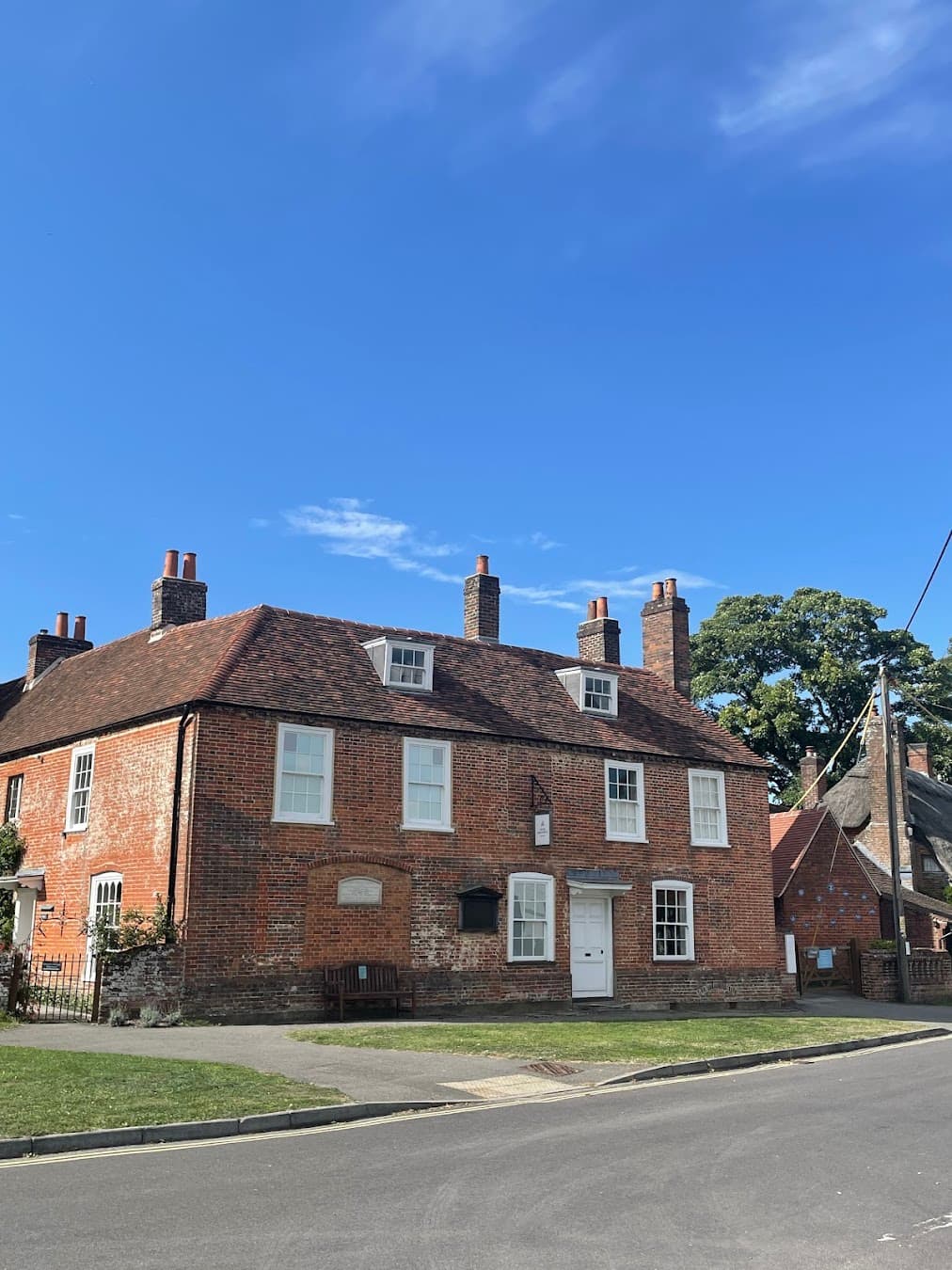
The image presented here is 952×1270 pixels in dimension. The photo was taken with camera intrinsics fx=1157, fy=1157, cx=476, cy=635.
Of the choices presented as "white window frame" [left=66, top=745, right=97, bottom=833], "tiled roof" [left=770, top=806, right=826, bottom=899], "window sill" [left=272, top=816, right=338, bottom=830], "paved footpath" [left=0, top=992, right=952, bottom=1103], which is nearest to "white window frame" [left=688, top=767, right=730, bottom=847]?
"tiled roof" [left=770, top=806, right=826, bottom=899]

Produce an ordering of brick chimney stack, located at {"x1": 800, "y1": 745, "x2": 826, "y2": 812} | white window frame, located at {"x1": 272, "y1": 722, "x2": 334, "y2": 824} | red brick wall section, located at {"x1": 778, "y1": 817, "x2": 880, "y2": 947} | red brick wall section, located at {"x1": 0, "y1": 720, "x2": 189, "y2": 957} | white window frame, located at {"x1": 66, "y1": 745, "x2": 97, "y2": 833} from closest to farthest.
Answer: red brick wall section, located at {"x1": 0, "y1": 720, "x2": 189, "y2": 957}, white window frame, located at {"x1": 272, "y1": 722, "x2": 334, "y2": 824}, white window frame, located at {"x1": 66, "y1": 745, "x2": 97, "y2": 833}, red brick wall section, located at {"x1": 778, "y1": 817, "x2": 880, "y2": 947}, brick chimney stack, located at {"x1": 800, "y1": 745, "x2": 826, "y2": 812}

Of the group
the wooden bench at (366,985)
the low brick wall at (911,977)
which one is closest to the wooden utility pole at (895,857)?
the low brick wall at (911,977)

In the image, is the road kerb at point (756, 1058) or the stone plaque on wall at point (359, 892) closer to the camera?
the road kerb at point (756, 1058)

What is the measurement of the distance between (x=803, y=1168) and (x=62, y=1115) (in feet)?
21.5

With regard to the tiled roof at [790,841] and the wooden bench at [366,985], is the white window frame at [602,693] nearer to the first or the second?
the tiled roof at [790,841]

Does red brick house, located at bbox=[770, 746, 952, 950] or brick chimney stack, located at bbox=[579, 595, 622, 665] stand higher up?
brick chimney stack, located at bbox=[579, 595, 622, 665]

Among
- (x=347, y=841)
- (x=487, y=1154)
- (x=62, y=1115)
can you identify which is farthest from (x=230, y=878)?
(x=487, y=1154)

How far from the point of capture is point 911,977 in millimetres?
31016

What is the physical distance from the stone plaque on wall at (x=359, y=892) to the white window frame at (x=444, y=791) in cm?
132

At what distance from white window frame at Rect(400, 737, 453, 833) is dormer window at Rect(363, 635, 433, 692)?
1.54 meters

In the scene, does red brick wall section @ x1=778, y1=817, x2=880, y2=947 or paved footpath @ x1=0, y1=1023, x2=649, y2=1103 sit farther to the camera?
red brick wall section @ x1=778, y1=817, x2=880, y2=947

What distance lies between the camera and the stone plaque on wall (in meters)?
22.5

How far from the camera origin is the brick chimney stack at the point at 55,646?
109 feet

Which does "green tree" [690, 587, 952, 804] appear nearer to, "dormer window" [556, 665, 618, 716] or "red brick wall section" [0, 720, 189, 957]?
"dormer window" [556, 665, 618, 716]
